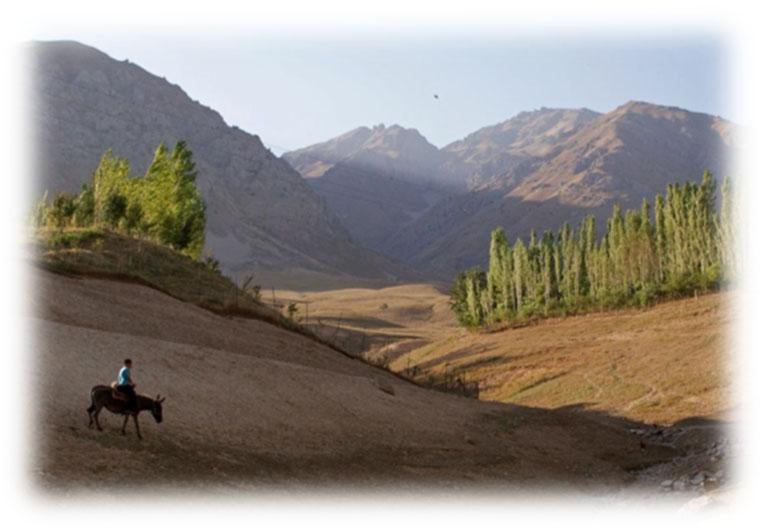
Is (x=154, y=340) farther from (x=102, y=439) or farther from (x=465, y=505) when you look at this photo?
(x=465, y=505)

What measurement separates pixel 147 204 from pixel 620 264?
7225 centimetres

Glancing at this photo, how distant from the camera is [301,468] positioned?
894 inches

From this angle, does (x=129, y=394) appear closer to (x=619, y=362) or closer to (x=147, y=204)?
(x=619, y=362)

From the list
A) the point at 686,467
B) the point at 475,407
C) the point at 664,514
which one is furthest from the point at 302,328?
the point at 664,514

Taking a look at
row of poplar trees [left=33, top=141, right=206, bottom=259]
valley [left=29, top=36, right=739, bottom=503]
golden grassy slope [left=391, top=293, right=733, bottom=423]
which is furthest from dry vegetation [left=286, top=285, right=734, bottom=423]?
row of poplar trees [left=33, top=141, right=206, bottom=259]

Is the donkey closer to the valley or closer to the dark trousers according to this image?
the dark trousers

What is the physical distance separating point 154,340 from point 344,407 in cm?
879

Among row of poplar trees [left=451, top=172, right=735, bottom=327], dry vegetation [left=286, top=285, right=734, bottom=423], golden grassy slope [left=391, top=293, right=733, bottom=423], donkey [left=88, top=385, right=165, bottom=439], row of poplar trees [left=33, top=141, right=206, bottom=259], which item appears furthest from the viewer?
row of poplar trees [left=451, top=172, right=735, bottom=327]

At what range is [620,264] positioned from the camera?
11556 centimetres

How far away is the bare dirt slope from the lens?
66.3 ft

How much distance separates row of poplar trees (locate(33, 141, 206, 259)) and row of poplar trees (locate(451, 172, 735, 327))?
193 feet

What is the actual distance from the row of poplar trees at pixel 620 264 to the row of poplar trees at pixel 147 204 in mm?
58702

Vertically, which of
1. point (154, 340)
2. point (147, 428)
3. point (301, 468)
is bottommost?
point (301, 468)

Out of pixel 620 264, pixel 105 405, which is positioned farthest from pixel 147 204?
pixel 620 264
